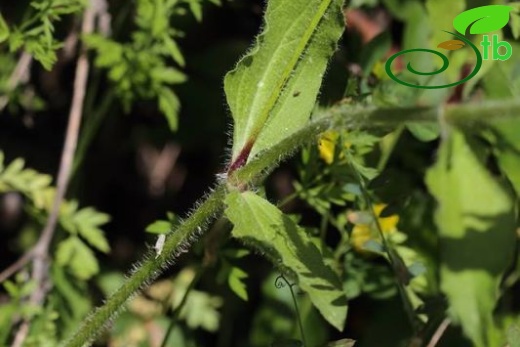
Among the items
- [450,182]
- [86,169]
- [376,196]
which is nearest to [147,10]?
[376,196]

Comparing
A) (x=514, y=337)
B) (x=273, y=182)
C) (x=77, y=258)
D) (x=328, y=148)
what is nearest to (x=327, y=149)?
(x=328, y=148)

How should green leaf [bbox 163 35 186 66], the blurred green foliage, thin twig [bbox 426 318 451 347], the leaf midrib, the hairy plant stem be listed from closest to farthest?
the hairy plant stem, the blurred green foliage, the leaf midrib, thin twig [bbox 426 318 451 347], green leaf [bbox 163 35 186 66]

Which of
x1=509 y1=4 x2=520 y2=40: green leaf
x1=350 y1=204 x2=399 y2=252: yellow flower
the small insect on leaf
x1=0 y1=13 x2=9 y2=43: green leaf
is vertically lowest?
x1=350 y1=204 x2=399 y2=252: yellow flower

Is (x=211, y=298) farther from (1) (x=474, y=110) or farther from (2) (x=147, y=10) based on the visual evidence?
(1) (x=474, y=110)

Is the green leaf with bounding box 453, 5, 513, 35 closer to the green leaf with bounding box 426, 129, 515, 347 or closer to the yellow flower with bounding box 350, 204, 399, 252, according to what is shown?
the yellow flower with bounding box 350, 204, 399, 252

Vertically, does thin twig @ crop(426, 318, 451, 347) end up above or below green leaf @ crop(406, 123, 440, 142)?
below

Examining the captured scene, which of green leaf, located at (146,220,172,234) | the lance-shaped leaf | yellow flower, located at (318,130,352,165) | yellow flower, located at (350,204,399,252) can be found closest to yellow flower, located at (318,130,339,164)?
yellow flower, located at (318,130,352,165)

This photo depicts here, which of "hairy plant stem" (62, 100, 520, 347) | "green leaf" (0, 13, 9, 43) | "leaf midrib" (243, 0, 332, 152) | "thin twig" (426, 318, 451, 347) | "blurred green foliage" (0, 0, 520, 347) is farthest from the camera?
"green leaf" (0, 13, 9, 43)

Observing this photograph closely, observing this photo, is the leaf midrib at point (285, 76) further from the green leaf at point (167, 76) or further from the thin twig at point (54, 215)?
the thin twig at point (54, 215)
